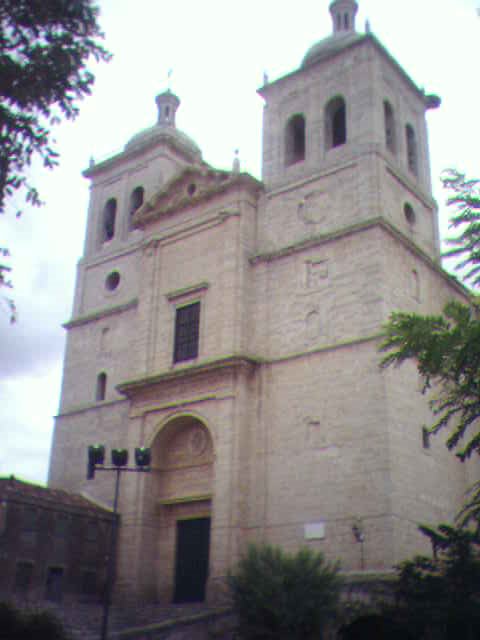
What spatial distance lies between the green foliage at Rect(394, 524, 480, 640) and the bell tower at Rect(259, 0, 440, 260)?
12524 millimetres

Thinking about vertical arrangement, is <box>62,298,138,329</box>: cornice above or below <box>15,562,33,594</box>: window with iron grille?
above

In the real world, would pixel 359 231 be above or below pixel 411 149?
below

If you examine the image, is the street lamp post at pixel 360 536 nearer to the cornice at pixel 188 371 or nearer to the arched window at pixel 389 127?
the cornice at pixel 188 371

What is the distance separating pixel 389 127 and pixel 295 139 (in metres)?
3.81

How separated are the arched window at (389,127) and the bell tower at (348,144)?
4 centimetres

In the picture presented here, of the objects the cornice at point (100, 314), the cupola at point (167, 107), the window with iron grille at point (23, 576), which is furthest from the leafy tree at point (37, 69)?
the cupola at point (167, 107)

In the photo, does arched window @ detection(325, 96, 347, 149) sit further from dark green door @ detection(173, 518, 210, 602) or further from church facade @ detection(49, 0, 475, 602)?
dark green door @ detection(173, 518, 210, 602)

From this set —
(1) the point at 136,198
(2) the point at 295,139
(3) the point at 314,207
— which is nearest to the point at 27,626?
(3) the point at 314,207

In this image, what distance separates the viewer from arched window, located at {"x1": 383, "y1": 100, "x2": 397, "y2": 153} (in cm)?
3159

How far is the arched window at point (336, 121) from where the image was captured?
104 feet

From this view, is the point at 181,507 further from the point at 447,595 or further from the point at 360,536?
the point at 447,595

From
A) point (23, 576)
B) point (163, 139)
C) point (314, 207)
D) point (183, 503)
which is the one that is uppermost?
point (163, 139)

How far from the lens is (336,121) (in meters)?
32.5

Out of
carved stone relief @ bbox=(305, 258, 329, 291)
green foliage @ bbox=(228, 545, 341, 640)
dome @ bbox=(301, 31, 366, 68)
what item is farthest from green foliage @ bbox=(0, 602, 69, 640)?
dome @ bbox=(301, 31, 366, 68)
